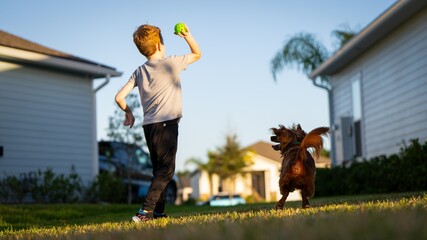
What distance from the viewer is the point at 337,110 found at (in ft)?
73.8

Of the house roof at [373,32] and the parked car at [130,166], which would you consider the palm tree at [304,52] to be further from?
the parked car at [130,166]

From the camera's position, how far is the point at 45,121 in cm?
1833

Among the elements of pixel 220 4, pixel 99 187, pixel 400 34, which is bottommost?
pixel 99 187

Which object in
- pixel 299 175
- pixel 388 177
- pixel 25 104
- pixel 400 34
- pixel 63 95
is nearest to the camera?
pixel 299 175

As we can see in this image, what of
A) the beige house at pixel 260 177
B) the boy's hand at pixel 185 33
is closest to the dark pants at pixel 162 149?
the boy's hand at pixel 185 33

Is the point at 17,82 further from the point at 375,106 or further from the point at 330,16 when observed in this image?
the point at 330,16

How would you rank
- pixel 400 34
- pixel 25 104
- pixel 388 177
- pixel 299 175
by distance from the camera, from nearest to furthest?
pixel 299 175 < pixel 388 177 < pixel 400 34 < pixel 25 104

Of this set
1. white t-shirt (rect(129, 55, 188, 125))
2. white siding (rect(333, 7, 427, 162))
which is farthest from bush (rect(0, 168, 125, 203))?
white t-shirt (rect(129, 55, 188, 125))

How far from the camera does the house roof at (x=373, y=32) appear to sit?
14633 mm

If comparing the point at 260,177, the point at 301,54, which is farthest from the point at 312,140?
the point at 260,177

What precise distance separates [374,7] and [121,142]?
10.1 m

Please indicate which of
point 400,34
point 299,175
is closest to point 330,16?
point 400,34

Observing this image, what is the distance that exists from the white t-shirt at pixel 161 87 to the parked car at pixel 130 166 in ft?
44.6

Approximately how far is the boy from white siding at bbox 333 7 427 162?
8.90m
